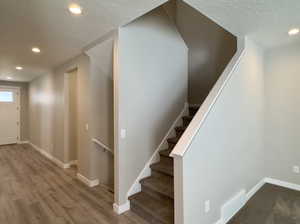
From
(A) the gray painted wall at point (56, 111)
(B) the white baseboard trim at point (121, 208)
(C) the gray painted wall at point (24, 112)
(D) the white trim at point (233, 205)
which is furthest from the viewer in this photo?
(C) the gray painted wall at point (24, 112)

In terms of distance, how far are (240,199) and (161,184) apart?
44.1 inches

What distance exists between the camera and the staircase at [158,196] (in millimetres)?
2340

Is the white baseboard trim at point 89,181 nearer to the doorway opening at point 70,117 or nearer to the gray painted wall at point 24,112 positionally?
the doorway opening at point 70,117

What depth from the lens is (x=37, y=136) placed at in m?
6.40

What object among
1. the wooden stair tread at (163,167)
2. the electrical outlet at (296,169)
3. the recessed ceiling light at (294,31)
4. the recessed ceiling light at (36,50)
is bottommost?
the electrical outlet at (296,169)

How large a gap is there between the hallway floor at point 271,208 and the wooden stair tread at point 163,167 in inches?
38.6

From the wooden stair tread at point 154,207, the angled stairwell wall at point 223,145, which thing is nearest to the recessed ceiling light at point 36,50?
the wooden stair tread at point 154,207

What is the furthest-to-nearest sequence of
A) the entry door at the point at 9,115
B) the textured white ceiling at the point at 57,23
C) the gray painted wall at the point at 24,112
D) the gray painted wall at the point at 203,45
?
the gray painted wall at the point at 24,112 < the entry door at the point at 9,115 < the gray painted wall at the point at 203,45 < the textured white ceiling at the point at 57,23

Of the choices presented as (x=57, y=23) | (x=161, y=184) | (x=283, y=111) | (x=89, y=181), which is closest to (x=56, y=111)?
(x=89, y=181)

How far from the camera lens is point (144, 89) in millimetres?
2908

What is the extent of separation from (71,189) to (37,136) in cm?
401

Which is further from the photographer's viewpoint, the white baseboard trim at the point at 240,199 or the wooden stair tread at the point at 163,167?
the wooden stair tread at the point at 163,167

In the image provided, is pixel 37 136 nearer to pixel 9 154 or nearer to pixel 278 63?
pixel 9 154

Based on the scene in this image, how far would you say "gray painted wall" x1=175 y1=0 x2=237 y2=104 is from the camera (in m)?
3.54
